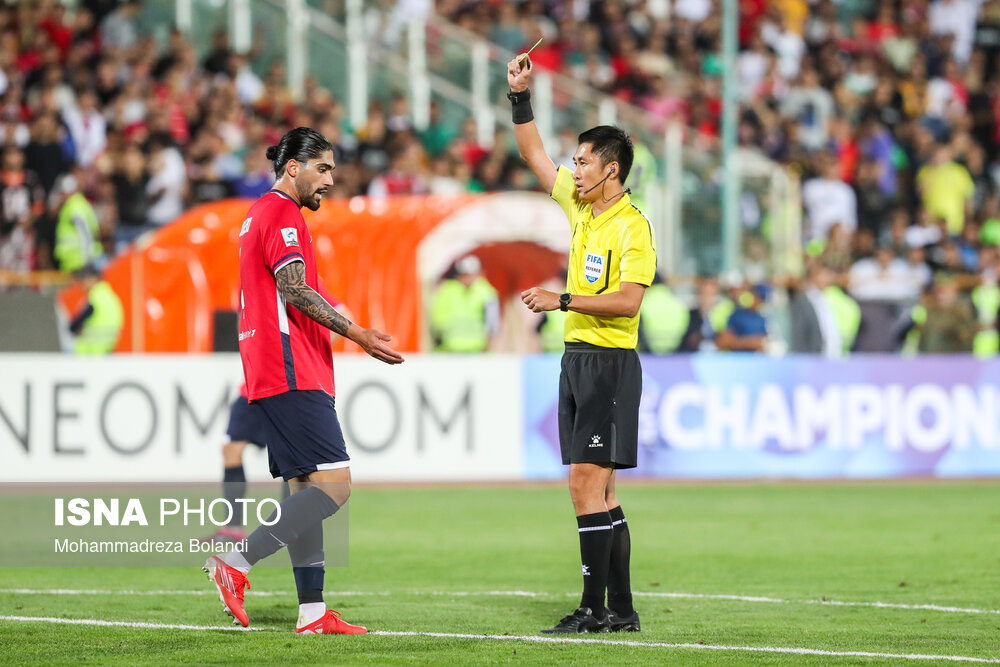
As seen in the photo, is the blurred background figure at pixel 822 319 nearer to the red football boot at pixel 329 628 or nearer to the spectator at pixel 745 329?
the spectator at pixel 745 329

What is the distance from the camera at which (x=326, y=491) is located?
7805 mm

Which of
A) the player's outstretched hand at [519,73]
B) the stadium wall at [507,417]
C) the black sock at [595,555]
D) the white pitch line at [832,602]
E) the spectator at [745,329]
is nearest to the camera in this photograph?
the black sock at [595,555]

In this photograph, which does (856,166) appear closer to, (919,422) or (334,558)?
(919,422)

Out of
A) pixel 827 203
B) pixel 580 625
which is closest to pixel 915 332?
pixel 827 203

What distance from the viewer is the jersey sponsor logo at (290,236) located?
25.2 ft

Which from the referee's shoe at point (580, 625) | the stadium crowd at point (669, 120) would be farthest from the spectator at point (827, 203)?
the referee's shoe at point (580, 625)

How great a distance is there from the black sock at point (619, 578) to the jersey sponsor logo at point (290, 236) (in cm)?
210

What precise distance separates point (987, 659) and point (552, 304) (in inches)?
98.0

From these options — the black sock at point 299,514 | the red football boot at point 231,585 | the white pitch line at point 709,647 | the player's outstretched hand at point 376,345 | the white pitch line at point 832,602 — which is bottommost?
the white pitch line at point 709,647

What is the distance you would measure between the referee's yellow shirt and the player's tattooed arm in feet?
3.87

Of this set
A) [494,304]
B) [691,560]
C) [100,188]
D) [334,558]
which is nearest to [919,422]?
[494,304]

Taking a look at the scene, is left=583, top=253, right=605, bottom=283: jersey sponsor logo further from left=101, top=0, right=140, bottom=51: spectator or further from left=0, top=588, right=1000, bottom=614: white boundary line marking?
left=101, top=0, right=140, bottom=51: spectator

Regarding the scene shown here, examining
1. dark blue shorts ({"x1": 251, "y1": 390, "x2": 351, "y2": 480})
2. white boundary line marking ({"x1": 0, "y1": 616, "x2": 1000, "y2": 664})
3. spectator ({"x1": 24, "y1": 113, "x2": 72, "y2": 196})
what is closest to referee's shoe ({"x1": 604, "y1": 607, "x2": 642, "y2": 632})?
white boundary line marking ({"x1": 0, "y1": 616, "x2": 1000, "y2": 664})

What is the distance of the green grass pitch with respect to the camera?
24.4ft
